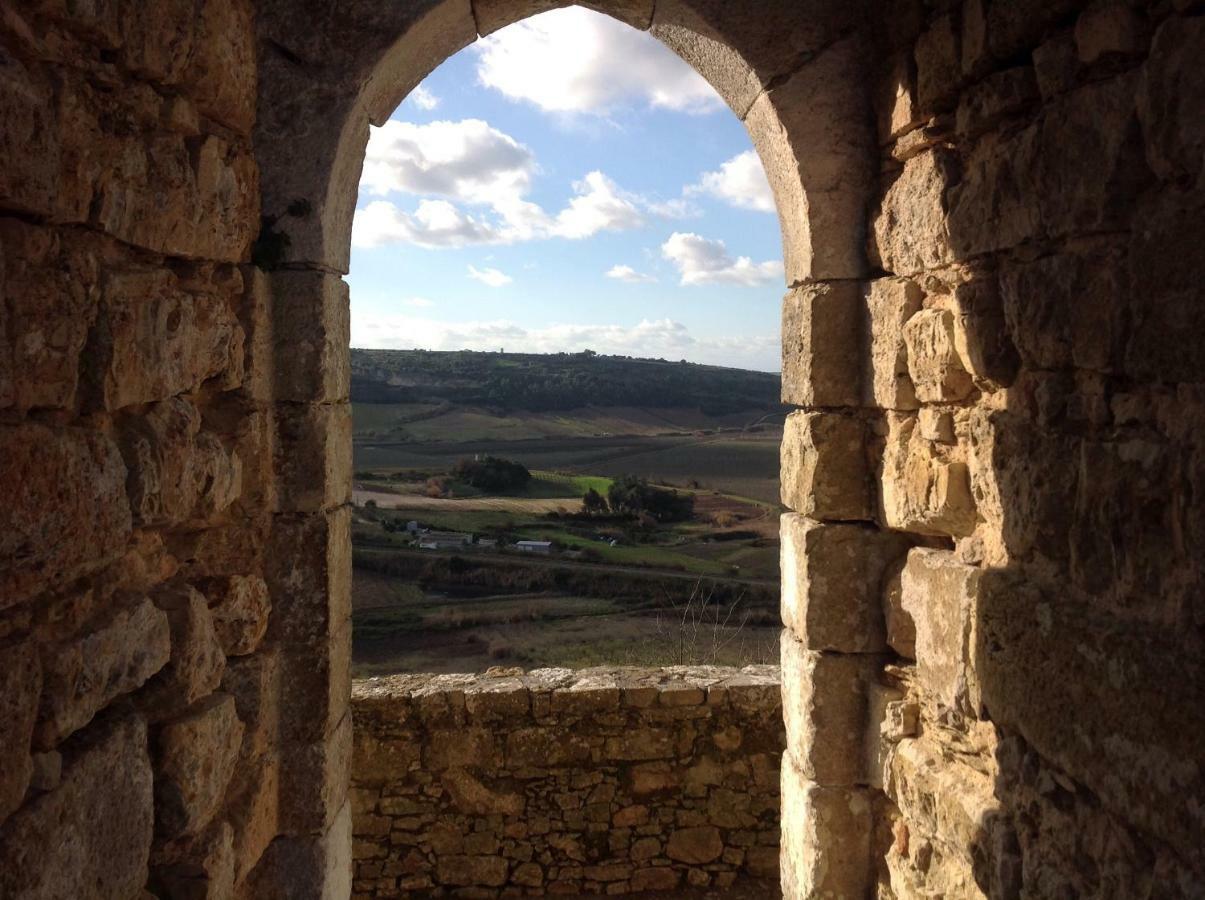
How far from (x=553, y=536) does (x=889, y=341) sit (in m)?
18.0

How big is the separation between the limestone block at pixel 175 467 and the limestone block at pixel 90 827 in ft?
1.71

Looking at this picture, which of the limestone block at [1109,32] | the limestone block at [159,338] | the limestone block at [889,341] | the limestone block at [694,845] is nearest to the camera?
the limestone block at [1109,32]

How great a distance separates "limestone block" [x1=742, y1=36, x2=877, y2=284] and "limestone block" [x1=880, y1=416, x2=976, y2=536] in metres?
0.65

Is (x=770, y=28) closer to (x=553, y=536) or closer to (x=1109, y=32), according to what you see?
(x=1109, y=32)

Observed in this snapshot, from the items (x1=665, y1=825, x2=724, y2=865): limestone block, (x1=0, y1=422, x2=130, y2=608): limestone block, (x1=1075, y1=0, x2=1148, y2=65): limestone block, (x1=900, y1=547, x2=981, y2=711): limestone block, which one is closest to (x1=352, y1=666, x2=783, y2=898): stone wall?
(x1=665, y1=825, x2=724, y2=865): limestone block

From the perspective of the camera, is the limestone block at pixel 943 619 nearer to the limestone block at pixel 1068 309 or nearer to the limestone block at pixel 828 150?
the limestone block at pixel 1068 309

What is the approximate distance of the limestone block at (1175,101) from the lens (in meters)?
1.68

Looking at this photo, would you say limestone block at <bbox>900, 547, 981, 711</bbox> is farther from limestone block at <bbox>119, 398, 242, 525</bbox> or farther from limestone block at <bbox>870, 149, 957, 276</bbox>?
limestone block at <bbox>119, 398, 242, 525</bbox>

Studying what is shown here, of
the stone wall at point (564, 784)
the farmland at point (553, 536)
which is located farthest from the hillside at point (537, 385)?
the stone wall at point (564, 784)

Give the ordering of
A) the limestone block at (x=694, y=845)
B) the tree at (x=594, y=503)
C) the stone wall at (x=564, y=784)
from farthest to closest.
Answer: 1. the tree at (x=594, y=503)
2. the limestone block at (x=694, y=845)
3. the stone wall at (x=564, y=784)

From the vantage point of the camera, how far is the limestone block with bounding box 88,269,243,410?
2104 mm

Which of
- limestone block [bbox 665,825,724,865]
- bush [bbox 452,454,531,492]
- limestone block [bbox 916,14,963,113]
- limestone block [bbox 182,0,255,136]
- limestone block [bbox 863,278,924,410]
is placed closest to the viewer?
limestone block [bbox 182,0,255,136]

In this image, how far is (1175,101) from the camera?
5.70 feet

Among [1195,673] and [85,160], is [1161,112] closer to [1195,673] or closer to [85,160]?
[1195,673]
